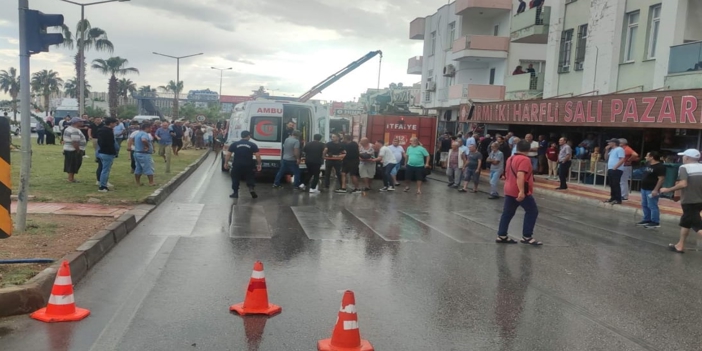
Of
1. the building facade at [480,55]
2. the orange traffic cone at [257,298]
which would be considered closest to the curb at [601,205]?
the building facade at [480,55]

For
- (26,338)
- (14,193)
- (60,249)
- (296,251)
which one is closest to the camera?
(26,338)

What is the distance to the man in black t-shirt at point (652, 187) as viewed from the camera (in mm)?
10961

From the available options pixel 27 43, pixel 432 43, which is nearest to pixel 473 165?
pixel 27 43

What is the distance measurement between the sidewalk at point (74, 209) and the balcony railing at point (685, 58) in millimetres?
15497

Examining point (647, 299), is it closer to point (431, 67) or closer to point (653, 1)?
point (653, 1)

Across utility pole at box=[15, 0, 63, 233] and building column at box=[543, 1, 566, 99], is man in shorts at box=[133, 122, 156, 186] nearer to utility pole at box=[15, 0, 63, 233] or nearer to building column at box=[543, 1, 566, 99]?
utility pole at box=[15, 0, 63, 233]

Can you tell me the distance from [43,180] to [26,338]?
1065cm

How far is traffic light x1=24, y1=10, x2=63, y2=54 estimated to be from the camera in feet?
25.3

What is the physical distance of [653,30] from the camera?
19.8 metres

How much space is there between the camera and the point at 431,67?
42.5 metres

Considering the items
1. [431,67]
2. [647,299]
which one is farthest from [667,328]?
[431,67]

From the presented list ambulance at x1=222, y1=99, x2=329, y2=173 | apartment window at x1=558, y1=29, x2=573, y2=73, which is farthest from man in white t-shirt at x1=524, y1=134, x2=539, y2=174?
ambulance at x1=222, y1=99, x2=329, y2=173

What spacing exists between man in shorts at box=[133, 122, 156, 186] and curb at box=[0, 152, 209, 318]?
9.53 ft

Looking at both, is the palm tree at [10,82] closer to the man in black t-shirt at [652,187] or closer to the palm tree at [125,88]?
the palm tree at [125,88]
